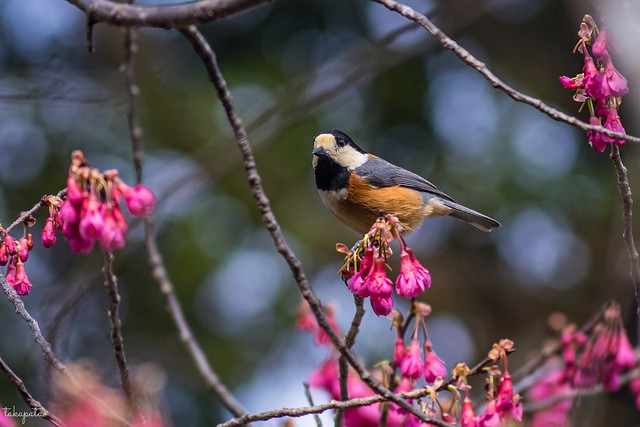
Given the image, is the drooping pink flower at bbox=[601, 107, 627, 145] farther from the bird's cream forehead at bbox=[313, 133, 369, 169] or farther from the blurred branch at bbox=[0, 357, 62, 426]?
the bird's cream forehead at bbox=[313, 133, 369, 169]

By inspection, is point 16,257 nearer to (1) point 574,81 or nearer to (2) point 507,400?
(2) point 507,400

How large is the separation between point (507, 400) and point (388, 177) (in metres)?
1.54

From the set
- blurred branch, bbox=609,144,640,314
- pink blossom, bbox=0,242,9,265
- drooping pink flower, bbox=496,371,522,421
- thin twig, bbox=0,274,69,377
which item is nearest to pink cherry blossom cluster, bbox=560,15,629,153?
blurred branch, bbox=609,144,640,314

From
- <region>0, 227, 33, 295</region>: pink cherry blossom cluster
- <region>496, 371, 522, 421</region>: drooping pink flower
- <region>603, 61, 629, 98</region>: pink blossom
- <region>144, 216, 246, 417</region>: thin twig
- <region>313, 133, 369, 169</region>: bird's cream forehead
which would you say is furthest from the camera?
<region>313, 133, 369, 169</region>: bird's cream forehead

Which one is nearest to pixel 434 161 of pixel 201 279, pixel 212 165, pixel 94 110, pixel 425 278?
pixel 201 279

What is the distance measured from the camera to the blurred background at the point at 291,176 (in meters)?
6.07

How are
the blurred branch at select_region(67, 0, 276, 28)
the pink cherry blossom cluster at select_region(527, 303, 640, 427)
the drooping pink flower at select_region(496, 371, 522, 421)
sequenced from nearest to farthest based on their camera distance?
the blurred branch at select_region(67, 0, 276, 28) < the drooping pink flower at select_region(496, 371, 522, 421) < the pink cherry blossom cluster at select_region(527, 303, 640, 427)

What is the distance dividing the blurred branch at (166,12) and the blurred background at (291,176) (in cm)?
358

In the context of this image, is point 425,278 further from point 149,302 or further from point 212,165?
point 149,302

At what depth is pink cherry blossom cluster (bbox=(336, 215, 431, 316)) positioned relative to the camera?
2025 millimetres

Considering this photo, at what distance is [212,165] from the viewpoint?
3479 mm

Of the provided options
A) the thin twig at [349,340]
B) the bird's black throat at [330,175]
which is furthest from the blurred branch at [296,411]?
the bird's black throat at [330,175]

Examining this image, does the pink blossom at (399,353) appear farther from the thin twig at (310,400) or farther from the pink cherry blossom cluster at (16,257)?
the pink cherry blossom cluster at (16,257)

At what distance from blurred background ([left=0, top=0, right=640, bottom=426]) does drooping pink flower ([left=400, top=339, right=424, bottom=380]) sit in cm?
308
